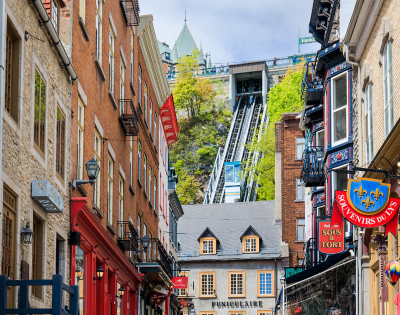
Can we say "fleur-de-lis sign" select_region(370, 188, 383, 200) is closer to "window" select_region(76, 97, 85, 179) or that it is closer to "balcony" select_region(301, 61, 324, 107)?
"window" select_region(76, 97, 85, 179)

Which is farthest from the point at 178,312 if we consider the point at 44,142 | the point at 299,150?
the point at 44,142

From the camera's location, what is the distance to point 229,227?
61.6m

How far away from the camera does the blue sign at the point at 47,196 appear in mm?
13406

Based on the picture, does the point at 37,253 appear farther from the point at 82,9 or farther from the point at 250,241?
the point at 250,241

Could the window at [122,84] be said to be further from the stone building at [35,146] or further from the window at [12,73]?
the window at [12,73]

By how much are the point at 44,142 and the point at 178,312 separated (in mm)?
39174

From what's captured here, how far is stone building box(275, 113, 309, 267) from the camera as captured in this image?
168ft

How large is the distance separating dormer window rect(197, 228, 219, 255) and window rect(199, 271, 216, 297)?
70.9 inches

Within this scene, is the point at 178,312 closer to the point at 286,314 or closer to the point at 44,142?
the point at 286,314

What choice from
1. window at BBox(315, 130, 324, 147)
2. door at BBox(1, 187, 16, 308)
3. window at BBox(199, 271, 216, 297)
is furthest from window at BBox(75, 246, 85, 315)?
window at BBox(199, 271, 216, 297)

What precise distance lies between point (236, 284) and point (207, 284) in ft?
7.44

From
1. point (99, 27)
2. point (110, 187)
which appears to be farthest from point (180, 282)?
point (99, 27)

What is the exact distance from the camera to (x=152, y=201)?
3528 cm

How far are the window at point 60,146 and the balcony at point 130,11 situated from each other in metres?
11.1
